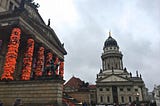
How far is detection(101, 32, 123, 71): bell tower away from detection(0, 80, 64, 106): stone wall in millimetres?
75157

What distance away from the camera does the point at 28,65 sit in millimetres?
27609

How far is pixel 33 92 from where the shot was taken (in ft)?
71.3

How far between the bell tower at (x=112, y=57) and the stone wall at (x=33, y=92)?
7516cm

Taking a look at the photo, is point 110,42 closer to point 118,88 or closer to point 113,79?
point 113,79

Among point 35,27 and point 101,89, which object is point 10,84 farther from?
point 101,89

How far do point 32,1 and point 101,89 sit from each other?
58951mm

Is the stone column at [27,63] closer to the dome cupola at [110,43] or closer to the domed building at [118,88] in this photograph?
the domed building at [118,88]

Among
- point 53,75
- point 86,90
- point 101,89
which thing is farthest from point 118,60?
point 53,75

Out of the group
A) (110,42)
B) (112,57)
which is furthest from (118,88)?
(110,42)

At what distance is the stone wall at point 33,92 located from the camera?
818 inches

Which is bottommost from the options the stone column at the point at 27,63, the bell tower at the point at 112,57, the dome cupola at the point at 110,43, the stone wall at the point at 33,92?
the stone wall at the point at 33,92

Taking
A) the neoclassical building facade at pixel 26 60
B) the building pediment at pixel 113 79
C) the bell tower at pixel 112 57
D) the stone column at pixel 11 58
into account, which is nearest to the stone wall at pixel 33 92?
the neoclassical building facade at pixel 26 60

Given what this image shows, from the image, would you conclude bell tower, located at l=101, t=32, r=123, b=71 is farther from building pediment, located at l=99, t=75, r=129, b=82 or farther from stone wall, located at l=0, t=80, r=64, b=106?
stone wall, located at l=0, t=80, r=64, b=106

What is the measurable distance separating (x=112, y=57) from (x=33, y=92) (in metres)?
77.7
